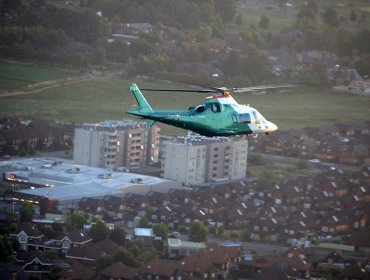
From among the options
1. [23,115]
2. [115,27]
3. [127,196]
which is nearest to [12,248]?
[127,196]

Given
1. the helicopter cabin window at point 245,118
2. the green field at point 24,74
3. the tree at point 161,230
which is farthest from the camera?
the green field at point 24,74

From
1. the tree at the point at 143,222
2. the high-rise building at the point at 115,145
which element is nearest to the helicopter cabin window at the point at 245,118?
the tree at the point at 143,222

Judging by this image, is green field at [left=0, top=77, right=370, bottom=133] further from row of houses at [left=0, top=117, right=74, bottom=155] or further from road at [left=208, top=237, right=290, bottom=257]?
road at [left=208, top=237, right=290, bottom=257]

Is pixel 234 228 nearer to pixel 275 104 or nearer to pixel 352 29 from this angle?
pixel 275 104

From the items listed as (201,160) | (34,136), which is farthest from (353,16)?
(201,160)

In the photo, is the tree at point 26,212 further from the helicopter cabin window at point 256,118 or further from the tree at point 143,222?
the helicopter cabin window at point 256,118

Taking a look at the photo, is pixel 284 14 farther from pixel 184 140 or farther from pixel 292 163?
pixel 184 140

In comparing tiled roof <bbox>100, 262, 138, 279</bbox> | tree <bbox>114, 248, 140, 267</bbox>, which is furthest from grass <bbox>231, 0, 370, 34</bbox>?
tiled roof <bbox>100, 262, 138, 279</bbox>
